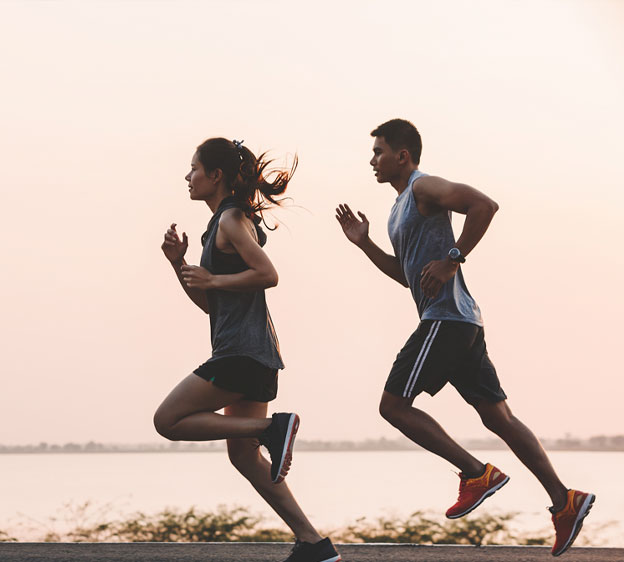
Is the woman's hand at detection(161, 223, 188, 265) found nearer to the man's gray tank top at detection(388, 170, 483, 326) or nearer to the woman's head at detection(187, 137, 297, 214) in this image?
the woman's head at detection(187, 137, 297, 214)

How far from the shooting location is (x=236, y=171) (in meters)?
4.74

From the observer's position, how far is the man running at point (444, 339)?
4.61 meters

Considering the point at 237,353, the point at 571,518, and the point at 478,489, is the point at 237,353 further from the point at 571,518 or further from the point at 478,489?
the point at 571,518

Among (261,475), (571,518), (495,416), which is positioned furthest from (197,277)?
(571,518)

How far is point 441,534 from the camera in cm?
649

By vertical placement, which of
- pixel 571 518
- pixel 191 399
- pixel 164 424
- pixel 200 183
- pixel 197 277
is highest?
pixel 200 183

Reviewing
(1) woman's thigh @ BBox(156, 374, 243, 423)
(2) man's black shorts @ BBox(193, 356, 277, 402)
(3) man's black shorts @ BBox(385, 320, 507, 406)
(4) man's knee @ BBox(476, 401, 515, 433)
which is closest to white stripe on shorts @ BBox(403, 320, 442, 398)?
(3) man's black shorts @ BBox(385, 320, 507, 406)

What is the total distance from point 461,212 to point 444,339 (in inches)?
26.6

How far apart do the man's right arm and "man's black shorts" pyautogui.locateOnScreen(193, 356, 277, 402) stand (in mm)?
1023

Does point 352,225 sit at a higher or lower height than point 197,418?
higher

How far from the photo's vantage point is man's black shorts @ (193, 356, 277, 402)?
4.38m

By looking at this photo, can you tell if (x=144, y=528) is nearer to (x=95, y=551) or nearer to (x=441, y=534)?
(x=95, y=551)

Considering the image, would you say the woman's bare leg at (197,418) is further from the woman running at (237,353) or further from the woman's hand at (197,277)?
the woman's hand at (197,277)

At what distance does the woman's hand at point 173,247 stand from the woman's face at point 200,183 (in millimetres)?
267
